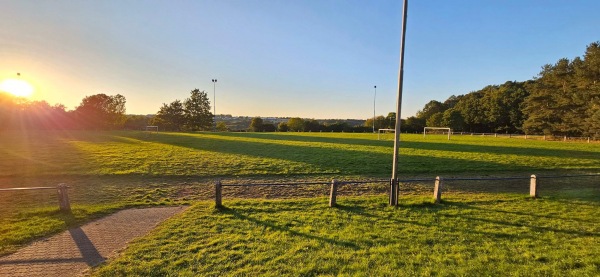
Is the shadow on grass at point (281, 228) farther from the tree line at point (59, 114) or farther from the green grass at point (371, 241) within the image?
the tree line at point (59, 114)

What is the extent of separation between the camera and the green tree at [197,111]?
3105 inches

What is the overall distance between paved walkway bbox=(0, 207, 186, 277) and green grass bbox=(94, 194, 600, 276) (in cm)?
44

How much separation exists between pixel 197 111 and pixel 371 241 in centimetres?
7941

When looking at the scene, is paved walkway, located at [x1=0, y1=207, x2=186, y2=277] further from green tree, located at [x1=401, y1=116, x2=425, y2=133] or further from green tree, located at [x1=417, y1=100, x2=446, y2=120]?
green tree, located at [x1=417, y1=100, x2=446, y2=120]

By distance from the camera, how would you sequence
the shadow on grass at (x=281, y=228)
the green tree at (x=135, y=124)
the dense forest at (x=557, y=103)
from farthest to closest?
the green tree at (x=135, y=124), the dense forest at (x=557, y=103), the shadow on grass at (x=281, y=228)

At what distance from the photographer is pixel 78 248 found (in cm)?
567

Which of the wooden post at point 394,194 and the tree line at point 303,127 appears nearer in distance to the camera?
the wooden post at point 394,194

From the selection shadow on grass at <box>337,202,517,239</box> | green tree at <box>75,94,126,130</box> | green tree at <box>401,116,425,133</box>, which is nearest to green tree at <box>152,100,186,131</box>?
green tree at <box>75,94,126,130</box>

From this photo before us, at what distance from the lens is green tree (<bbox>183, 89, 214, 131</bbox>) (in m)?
78.9

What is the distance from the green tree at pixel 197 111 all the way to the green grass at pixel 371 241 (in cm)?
7515

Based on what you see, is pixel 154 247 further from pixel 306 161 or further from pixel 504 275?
pixel 306 161

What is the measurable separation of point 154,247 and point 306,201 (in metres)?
4.75

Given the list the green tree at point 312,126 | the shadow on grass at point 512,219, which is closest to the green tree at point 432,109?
the green tree at point 312,126

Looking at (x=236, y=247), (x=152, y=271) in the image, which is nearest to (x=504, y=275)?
(x=236, y=247)
